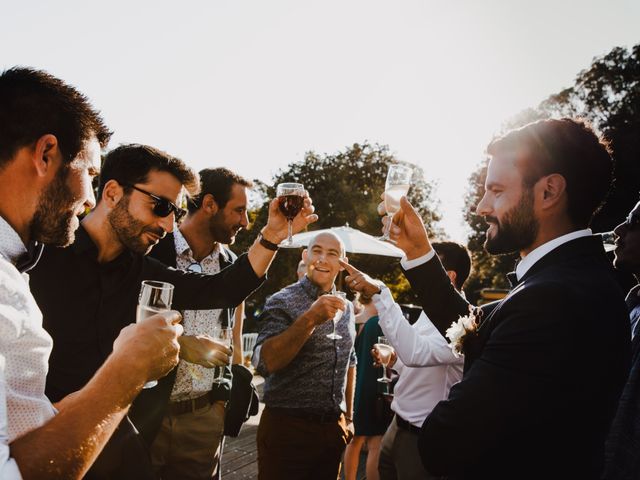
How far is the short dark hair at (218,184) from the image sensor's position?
4.04 meters

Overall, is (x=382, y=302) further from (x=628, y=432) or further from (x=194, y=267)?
(x=628, y=432)

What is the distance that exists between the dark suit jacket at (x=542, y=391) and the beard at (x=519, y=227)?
0.33 m

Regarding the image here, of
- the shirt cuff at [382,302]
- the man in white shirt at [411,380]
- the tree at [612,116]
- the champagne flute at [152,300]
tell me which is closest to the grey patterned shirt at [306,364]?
the man in white shirt at [411,380]

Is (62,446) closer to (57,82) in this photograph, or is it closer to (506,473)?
(57,82)

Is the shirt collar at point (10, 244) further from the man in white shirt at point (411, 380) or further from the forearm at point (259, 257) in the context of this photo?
the man in white shirt at point (411, 380)

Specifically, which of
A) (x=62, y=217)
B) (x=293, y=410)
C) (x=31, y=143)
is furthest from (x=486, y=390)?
(x=293, y=410)

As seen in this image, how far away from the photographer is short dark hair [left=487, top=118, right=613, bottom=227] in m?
1.89

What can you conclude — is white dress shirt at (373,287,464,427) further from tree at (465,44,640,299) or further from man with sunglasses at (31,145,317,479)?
tree at (465,44,640,299)

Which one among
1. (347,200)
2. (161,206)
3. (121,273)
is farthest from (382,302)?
(347,200)

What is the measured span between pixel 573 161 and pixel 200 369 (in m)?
2.88

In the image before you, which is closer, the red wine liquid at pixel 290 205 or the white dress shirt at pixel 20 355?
the white dress shirt at pixel 20 355

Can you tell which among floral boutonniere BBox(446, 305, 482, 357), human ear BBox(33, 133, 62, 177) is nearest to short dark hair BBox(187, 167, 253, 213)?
human ear BBox(33, 133, 62, 177)

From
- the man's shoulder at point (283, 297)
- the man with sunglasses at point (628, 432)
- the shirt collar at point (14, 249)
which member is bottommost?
the man with sunglasses at point (628, 432)

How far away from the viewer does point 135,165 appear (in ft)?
9.53
